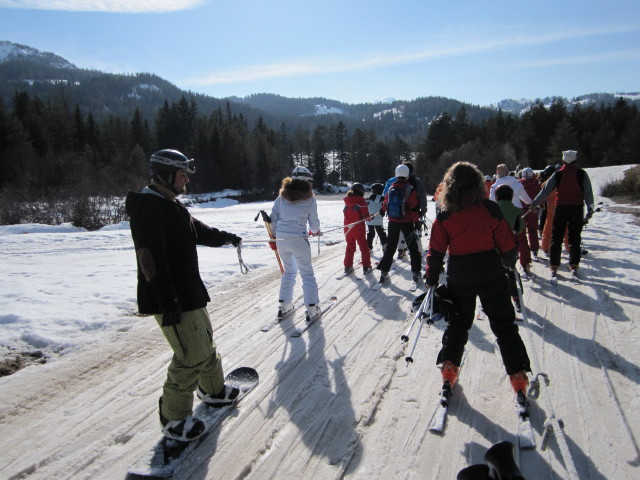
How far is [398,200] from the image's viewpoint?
7184 millimetres

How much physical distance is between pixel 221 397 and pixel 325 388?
→ 1.01m

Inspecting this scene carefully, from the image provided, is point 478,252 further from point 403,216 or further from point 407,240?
point 407,240

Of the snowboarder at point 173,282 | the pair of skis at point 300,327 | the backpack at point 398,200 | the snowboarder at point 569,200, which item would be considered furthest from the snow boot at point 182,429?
the snowboarder at point 569,200

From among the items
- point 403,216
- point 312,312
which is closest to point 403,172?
point 403,216

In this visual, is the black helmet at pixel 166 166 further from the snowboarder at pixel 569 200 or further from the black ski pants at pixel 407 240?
the snowboarder at pixel 569 200

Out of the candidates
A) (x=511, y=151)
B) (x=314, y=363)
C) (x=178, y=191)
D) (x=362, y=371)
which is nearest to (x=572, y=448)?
(x=362, y=371)

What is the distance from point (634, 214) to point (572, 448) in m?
17.6

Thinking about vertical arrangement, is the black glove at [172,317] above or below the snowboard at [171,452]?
above

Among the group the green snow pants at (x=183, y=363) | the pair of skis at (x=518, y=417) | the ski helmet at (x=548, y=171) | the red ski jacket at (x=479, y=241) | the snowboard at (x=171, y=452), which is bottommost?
the snowboard at (x=171, y=452)

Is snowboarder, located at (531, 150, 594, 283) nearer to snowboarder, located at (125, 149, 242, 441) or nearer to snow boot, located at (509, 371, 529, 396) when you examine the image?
snow boot, located at (509, 371, 529, 396)

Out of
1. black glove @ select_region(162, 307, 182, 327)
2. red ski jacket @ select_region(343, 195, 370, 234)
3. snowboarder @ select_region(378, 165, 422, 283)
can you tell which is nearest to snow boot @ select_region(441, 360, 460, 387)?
black glove @ select_region(162, 307, 182, 327)

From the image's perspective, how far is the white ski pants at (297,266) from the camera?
544cm

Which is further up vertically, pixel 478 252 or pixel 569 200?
pixel 569 200

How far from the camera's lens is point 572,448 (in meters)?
2.98
